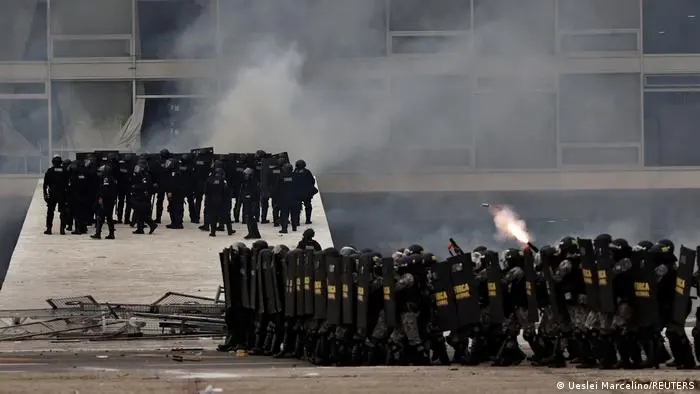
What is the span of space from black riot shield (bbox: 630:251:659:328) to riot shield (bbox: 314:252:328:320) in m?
3.51

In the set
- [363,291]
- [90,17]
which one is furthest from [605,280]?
[90,17]

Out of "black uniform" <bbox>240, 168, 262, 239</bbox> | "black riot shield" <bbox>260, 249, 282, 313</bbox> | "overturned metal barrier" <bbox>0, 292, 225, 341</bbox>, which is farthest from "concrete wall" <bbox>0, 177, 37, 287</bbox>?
"black riot shield" <bbox>260, 249, 282, 313</bbox>

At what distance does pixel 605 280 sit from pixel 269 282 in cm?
435

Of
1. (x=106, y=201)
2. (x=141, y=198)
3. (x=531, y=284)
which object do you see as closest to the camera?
(x=531, y=284)

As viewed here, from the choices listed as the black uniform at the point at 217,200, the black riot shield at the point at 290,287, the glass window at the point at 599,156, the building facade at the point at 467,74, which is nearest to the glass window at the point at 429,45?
the building facade at the point at 467,74

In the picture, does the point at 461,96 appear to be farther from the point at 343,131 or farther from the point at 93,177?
the point at 93,177

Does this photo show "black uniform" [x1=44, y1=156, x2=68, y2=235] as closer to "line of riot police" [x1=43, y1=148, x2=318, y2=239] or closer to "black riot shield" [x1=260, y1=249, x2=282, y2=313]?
"line of riot police" [x1=43, y1=148, x2=318, y2=239]

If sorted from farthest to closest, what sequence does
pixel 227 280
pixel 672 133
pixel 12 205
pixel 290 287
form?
pixel 672 133 → pixel 12 205 → pixel 227 280 → pixel 290 287

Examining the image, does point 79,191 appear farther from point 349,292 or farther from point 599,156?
point 599,156

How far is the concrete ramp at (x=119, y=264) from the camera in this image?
82.0 feet

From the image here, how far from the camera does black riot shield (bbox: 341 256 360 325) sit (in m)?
17.8

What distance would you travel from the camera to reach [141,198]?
2812 centimetres

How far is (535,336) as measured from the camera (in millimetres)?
17625

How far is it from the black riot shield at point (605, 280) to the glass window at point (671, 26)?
18610mm
